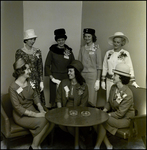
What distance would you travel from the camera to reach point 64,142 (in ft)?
5.01

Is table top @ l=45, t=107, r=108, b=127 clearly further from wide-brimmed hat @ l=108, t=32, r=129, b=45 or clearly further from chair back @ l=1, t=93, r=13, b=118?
wide-brimmed hat @ l=108, t=32, r=129, b=45

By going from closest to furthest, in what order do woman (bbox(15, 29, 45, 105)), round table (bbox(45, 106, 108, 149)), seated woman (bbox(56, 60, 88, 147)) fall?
round table (bbox(45, 106, 108, 149))
woman (bbox(15, 29, 45, 105))
seated woman (bbox(56, 60, 88, 147))

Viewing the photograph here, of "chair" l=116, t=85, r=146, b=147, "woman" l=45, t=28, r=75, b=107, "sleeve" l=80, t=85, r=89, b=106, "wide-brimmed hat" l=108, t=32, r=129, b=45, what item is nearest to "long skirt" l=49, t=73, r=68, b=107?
"woman" l=45, t=28, r=75, b=107

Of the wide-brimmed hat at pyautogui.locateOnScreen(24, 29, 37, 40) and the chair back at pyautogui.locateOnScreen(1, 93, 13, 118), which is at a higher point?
the wide-brimmed hat at pyautogui.locateOnScreen(24, 29, 37, 40)

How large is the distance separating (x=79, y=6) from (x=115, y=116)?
93 cm

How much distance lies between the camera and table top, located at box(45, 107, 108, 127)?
50.2 inches

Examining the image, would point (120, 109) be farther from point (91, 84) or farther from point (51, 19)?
point (51, 19)

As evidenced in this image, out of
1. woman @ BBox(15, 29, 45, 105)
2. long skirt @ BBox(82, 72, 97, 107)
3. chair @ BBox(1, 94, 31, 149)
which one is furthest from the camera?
long skirt @ BBox(82, 72, 97, 107)

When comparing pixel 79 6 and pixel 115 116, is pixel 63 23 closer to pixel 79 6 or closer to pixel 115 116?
pixel 79 6

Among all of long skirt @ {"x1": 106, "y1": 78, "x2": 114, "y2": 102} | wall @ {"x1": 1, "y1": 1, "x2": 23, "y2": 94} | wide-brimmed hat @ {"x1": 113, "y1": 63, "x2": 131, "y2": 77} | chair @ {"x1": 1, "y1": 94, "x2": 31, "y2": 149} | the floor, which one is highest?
wall @ {"x1": 1, "y1": 1, "x2": 23, "y2": 94}

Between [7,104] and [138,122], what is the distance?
94cm

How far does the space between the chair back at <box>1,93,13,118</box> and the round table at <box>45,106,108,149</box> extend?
0.29m

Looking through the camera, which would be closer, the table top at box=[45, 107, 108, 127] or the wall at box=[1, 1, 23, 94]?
the table top at box=[45, 107, 108, 127]

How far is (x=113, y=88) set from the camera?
151 cm
